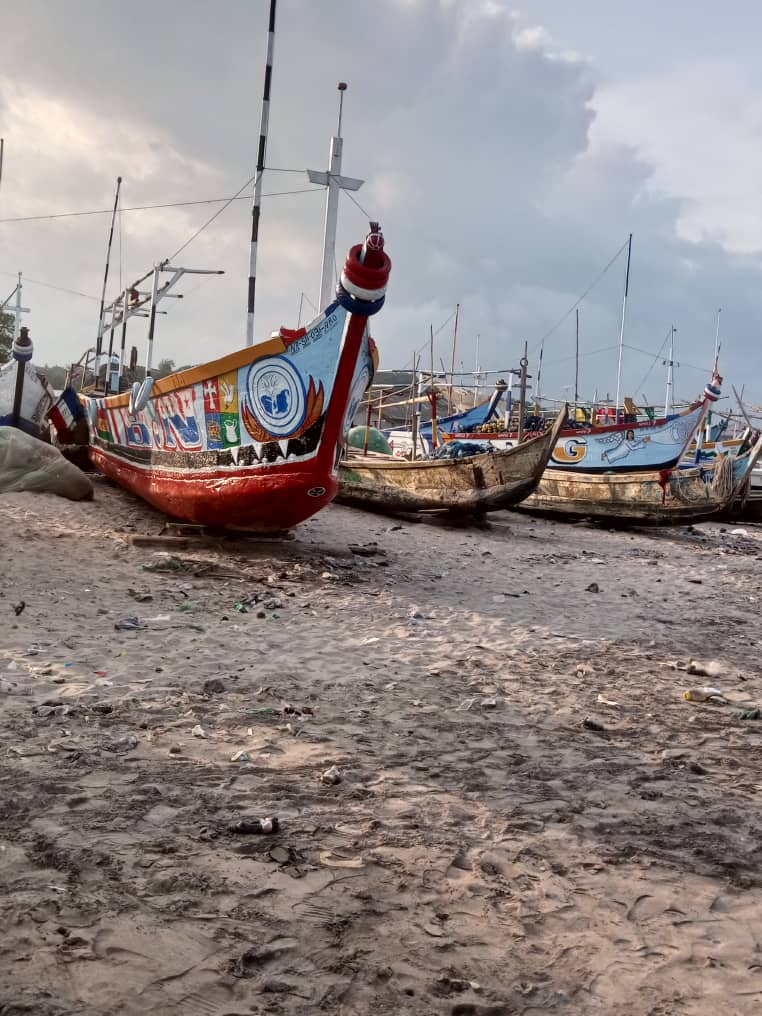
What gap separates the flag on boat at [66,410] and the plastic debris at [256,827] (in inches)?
488

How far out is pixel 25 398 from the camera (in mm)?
13305

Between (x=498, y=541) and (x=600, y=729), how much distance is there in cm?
751

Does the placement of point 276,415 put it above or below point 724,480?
above

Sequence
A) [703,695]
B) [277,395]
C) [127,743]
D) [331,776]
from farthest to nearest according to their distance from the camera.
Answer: [277,395], [703,695], [127,743], [331,776]

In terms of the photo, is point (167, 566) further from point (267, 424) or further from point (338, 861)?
point (338, 861)

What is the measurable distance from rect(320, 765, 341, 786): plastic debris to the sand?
0.03 metres

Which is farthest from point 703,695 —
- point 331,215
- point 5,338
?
point 5,338

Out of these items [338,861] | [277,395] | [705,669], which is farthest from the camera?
[277,395]

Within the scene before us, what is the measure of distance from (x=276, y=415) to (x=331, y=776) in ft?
16.3

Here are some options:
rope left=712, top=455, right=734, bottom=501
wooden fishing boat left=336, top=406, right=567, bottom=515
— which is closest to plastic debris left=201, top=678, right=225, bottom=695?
wooden fishing boat left=336, top=406, right=567, bottom=515

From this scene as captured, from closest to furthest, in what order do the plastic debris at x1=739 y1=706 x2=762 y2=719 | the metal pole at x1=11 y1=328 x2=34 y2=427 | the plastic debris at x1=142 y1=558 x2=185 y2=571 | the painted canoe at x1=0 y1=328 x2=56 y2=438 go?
the plastic debris at x1=739 y1=706 x2=762 y2=719, the plastic debris at x1=142 y1=558 x2=185 y2=571, the metal pole at x1=11 y1=328 x2=34 y2=427, the painted canoe at x1=0 y1=328 x2=56 y2=438

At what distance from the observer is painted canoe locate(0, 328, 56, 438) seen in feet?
41.7

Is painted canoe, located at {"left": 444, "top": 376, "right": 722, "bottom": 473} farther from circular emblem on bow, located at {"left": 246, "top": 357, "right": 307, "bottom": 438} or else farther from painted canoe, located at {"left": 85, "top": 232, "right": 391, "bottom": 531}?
circular emblem on bow, located at {"left": 246, "top": 357, "right": 307, "bottom": 438}

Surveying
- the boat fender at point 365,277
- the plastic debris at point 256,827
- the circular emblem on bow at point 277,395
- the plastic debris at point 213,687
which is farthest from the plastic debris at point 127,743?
the boat fender at point 365,277
